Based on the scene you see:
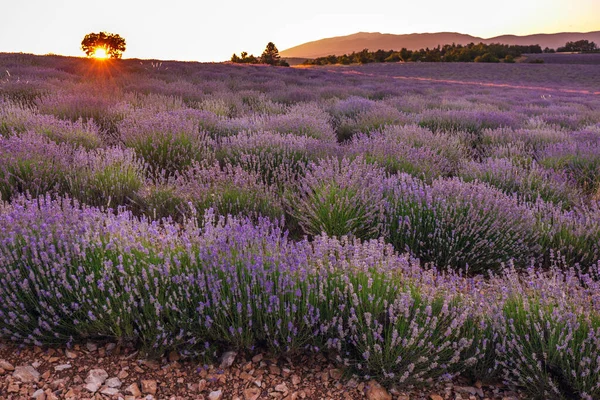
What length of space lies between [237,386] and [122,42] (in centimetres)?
5508

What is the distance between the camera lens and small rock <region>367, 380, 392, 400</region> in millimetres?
1903

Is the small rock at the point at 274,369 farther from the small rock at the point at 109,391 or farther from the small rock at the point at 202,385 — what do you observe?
the small rock at the point at 109,391

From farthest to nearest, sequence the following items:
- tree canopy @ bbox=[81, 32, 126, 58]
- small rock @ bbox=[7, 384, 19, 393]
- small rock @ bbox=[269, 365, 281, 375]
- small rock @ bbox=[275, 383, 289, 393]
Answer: tree canopy @ bbox=[81, 32, 126, 58] → small rock @ bbox=[269, 365, 281, 375] → small rock @ bbox=[275, 383, 289, 393] → small rock @ bbox=[7, 384, 19, 393]

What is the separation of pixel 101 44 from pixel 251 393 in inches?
2129

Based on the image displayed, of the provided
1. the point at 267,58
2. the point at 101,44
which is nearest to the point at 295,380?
the point at 267,58

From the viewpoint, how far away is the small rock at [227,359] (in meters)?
2.04

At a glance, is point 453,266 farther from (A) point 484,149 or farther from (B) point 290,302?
(A) point 484,149

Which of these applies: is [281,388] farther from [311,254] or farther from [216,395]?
[311,254]

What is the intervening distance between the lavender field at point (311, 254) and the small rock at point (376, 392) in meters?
0.08

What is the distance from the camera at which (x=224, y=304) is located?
6.51ft

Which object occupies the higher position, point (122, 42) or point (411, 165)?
point (122, 42)

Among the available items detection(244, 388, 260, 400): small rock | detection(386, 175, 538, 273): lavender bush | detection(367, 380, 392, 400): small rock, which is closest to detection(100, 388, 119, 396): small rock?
detection(244, 388, 260, 400): small rock

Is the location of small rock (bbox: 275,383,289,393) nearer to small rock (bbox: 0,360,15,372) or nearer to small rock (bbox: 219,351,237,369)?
small rock (bbox: 219,351,237,369)

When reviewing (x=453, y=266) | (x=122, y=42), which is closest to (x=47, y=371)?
(x=453, y=266)
